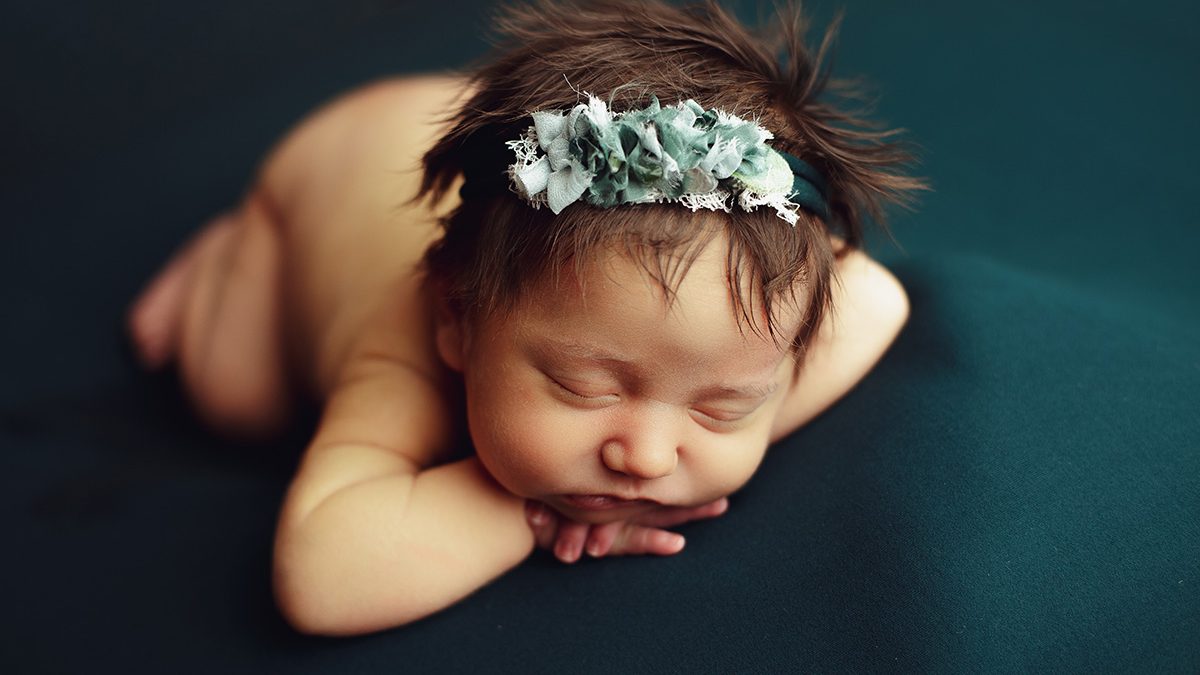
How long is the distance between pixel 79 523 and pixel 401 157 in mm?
636

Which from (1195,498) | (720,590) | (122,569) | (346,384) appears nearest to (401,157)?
(346,384)

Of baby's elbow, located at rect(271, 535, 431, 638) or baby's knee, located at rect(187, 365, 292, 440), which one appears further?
baby's knee, located at rect(187, 365, 292, 440)

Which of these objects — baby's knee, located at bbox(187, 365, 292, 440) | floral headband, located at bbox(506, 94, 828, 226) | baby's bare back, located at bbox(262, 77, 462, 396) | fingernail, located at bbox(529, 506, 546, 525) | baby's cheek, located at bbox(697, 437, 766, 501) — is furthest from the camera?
baby's knee, located at bbox(187, 365, 292, 440)

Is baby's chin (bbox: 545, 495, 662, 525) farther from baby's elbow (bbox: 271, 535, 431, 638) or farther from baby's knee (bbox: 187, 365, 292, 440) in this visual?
baby's knee (bbox: 187, 365, 292, 440)

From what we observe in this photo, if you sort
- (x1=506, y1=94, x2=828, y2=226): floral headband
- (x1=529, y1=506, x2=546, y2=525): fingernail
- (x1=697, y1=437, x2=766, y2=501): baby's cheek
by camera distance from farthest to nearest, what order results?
(x1=529, y1=506, x2=546, y2=525): fingernail
(x1=697, y1=437, x2=766, y2=501): baby's cheek
(x1=506, y1=94, x2=828, y2=226): floral headband

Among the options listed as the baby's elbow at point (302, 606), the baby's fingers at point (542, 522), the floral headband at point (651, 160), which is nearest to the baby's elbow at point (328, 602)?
the baby's elbow at point (302, 606)

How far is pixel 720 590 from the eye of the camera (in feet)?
3.13

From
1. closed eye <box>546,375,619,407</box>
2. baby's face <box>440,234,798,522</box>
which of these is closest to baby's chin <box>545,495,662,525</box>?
baby's face <box>440,234,798,522</box>

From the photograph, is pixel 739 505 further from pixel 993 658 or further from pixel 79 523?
pixel 79 523

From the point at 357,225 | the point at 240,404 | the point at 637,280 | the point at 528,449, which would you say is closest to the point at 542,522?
the point at 528,449

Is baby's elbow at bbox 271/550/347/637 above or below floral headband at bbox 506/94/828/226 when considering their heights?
below

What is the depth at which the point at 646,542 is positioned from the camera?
1.01 meters

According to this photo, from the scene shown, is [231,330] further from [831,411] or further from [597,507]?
[831,411]

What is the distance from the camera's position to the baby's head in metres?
0.83
